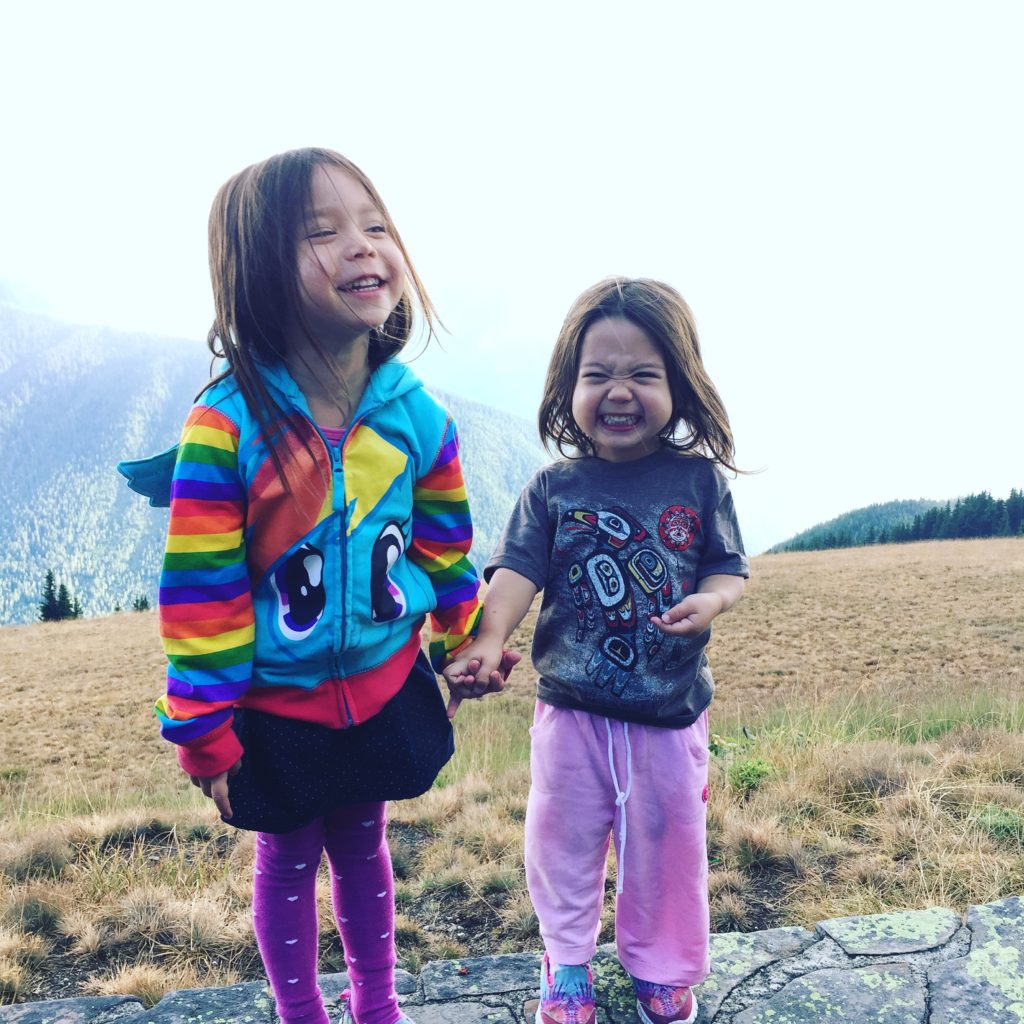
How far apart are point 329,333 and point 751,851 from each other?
220cm

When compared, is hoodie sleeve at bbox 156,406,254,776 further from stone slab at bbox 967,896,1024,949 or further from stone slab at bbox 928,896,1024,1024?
stone slab at bbox 967,896,1024,949

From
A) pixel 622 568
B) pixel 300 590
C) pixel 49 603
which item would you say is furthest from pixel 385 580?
pixel 49 603

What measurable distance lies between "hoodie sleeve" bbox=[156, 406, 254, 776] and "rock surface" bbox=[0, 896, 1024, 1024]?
929 mm

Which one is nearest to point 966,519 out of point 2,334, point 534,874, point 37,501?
point 534,874

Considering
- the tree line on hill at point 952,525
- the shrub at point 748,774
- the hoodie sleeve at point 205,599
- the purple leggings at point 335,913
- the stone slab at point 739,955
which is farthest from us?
the tree line on hill at point 952,525

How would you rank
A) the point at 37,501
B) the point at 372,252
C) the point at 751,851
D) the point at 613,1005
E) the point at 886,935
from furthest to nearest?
the point at 37,501 < the point at 751,851 < the point at 886,935 < the point at 613,1005 < the point at 372,252

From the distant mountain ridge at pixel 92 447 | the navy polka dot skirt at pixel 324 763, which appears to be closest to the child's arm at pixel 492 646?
the navy polka dot skirt at pixel 324 763

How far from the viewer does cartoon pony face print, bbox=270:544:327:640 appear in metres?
Result: 1.45

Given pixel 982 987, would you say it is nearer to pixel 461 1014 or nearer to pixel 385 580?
pixel 461 1014

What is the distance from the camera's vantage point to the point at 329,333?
1.51 m

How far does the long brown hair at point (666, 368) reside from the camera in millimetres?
1782

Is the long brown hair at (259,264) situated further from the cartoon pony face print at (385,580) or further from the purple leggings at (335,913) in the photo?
the purple leggings at (335,913)

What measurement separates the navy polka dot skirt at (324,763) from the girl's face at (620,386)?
2.46ft

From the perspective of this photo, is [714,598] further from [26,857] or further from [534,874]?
[26,857]
